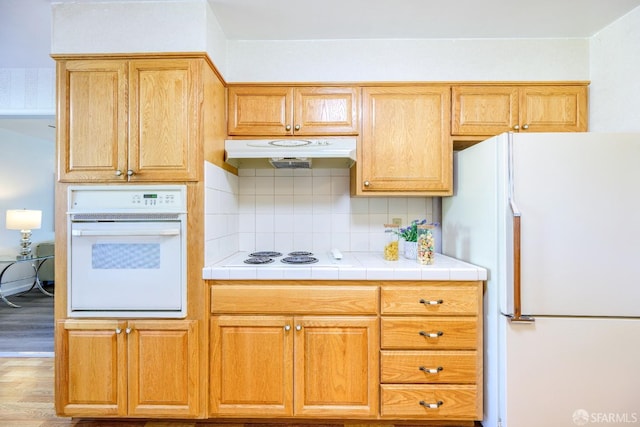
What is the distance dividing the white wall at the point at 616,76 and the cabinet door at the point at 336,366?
1866mm

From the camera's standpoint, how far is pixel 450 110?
2010 millimetres

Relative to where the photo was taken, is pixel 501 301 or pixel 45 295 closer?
pixel 501 301

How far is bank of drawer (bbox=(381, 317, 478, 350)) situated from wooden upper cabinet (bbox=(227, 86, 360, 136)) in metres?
1.22

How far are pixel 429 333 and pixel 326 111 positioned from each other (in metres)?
1.48

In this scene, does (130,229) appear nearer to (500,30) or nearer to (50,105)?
(50,105)

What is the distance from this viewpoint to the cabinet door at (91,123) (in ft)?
5.39

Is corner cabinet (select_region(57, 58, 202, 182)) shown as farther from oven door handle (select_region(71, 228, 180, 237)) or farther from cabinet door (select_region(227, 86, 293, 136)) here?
cabinet door (select_region(227, 86, 293, 136))

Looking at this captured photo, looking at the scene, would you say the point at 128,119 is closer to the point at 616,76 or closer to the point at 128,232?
the point at 128,232

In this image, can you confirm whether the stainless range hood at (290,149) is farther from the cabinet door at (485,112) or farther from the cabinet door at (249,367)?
the cabinet door at (249,367)

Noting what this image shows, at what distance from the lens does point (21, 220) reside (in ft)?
13.1

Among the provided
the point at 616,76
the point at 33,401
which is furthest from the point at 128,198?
the point at 616,76

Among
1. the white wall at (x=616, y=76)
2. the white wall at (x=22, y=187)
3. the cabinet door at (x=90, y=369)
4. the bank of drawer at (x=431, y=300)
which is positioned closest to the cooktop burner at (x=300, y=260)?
the bank of drawer at (x=431, y=300)

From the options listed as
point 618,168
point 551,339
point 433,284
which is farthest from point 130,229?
point 618,168

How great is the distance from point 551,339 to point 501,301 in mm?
286
